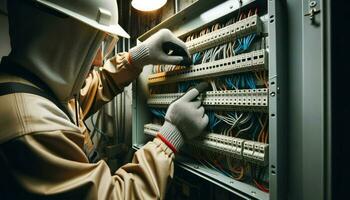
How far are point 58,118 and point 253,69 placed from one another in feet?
2.22

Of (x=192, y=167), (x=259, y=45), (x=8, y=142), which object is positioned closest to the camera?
(x=8, y=142)

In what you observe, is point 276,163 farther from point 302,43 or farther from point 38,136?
point 38,136

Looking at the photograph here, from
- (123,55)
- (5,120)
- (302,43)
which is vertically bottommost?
(5,120)

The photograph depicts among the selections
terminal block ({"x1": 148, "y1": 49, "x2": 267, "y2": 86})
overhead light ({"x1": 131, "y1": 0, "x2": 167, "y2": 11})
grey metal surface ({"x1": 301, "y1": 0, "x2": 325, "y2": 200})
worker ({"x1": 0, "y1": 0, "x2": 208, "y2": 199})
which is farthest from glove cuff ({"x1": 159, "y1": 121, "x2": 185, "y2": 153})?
overhead light ({"x1": 131, "y1": 0, "x2": 167, "y2": 11})

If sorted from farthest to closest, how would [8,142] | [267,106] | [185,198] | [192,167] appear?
[185,198] < [192,167] < [267,106] < [8,142]

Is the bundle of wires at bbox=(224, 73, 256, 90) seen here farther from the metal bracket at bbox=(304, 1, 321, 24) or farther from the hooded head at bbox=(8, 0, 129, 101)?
the hooded head at bbox=(8, 0, 129, 101)

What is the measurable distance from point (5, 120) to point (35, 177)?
187 mm

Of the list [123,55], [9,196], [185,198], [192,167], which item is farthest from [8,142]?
[185,198]

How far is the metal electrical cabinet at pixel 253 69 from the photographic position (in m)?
0.66

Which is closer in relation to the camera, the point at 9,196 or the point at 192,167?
the point at 9,196

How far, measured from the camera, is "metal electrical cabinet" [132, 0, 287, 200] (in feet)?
2.18

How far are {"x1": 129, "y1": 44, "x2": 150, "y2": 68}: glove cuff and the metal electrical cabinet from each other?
0.14m

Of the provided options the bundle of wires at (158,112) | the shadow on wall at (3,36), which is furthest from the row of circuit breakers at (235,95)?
the shadow on wall at (3,36)

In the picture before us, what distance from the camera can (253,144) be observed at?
769 mm
